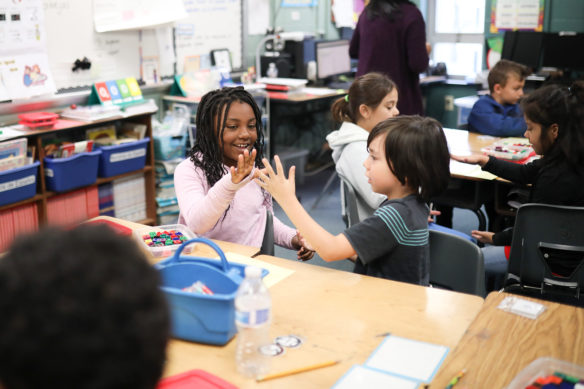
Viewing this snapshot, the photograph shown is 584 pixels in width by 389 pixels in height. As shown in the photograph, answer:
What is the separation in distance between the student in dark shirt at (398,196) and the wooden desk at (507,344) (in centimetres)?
31

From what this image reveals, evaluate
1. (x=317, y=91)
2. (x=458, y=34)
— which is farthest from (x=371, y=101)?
(x=458, y=34)

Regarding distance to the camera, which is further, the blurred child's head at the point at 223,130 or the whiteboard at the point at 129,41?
the whiteboard at the point at 129,41

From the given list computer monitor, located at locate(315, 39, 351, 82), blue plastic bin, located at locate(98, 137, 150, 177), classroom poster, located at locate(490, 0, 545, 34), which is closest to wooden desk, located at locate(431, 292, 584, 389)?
blue plastic bin, located at locate(98, 137, 150, 177)

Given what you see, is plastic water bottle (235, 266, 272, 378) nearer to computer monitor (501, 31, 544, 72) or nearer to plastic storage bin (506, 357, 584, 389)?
plastic storage bin (506, 357, 584, 389)

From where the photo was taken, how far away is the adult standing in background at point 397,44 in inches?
155

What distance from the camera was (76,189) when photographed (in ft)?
11.6

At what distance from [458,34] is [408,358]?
18.3ft

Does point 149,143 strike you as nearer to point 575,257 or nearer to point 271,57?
point 271,57

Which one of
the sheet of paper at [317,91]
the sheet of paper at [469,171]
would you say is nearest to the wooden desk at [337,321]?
the sheet of paper at [469,171]

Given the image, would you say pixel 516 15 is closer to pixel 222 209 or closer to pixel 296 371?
pixel 222 209

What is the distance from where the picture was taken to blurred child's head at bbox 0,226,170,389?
19.6 inches

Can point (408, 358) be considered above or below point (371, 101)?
below

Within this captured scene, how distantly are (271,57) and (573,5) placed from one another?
2678 millimetres

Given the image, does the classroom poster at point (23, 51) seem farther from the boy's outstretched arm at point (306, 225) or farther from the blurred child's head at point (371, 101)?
the boy's outstretched arm at point (306, 225)
